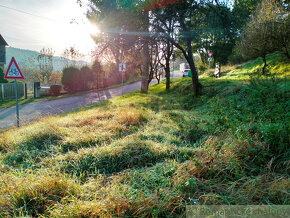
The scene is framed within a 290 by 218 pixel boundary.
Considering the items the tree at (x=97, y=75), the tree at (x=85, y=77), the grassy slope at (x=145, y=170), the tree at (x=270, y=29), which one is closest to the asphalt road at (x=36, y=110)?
the grassy slope at (x=145, y=170)

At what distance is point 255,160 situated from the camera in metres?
2.84

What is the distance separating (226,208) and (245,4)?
14.3 metres

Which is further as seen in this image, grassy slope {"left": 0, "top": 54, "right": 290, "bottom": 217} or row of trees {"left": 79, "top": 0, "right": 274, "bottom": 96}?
row of trees {"left": 79, "top": 0, "right": 274, "bottom": 96}

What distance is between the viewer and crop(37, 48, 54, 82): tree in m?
28.3

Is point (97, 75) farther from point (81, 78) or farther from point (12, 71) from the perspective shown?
point (12, 71)

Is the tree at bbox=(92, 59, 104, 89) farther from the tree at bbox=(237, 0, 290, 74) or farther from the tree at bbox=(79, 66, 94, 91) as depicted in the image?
the tree at bbox=(237, 0, 290, 74)

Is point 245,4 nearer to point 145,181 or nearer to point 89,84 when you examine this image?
point 145,181

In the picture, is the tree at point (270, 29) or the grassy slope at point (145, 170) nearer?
the grassy slope at point (145, 170)

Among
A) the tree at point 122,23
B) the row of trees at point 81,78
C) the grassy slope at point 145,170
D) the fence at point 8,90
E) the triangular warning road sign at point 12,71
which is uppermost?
the tree at point 122,23

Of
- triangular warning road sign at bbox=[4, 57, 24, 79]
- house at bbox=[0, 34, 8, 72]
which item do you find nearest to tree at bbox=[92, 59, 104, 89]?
house at bbox=[0, 34, 8, 72]

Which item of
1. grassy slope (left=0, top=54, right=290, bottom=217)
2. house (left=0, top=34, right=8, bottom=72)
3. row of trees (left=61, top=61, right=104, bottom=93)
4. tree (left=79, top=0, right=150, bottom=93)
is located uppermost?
house (left=0, top=34, right=8, bottom=72)

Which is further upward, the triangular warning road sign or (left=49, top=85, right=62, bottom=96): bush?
the triangular warning road sign

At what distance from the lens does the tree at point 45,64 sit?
93.0 ft

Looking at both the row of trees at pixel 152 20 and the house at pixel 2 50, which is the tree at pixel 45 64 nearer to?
the house at pixel 2 50
